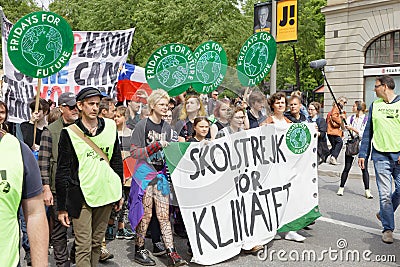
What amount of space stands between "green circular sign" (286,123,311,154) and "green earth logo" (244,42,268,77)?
101 centimetres

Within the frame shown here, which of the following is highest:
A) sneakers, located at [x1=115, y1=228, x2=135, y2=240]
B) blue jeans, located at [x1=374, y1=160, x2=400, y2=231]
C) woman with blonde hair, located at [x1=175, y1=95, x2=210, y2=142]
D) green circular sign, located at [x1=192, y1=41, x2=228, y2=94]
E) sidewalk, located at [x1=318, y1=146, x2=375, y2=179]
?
green circular sign, located at [x1=192, y1=41, x2=228, y2=94]

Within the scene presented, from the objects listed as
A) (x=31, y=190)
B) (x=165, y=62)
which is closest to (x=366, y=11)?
(x=165, y=62)

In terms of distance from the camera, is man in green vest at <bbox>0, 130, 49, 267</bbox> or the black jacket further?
the black jacket

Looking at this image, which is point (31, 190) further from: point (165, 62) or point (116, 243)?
point (165, 62)

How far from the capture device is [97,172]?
4027 millimetres

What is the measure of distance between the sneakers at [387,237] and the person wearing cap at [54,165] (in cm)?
351

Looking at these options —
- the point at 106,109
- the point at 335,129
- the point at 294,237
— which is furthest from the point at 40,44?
the point at 335,129

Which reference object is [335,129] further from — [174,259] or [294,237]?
[174,259]

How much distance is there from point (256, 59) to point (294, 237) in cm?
239

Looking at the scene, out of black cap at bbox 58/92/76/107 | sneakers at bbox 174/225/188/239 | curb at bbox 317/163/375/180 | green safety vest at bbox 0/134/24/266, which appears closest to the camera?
green safety vest at bbox 0/134/24/266

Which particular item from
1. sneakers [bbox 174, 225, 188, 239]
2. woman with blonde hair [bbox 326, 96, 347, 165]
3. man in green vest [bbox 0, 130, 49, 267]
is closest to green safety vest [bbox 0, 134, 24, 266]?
man in green vest [bbox 0, 130, 49, 267]

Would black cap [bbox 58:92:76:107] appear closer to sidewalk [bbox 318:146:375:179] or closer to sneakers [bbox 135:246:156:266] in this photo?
sneakers [bbox 135:246:156:266]

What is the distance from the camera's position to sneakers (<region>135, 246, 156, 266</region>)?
194 inches

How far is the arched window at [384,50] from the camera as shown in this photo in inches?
870
